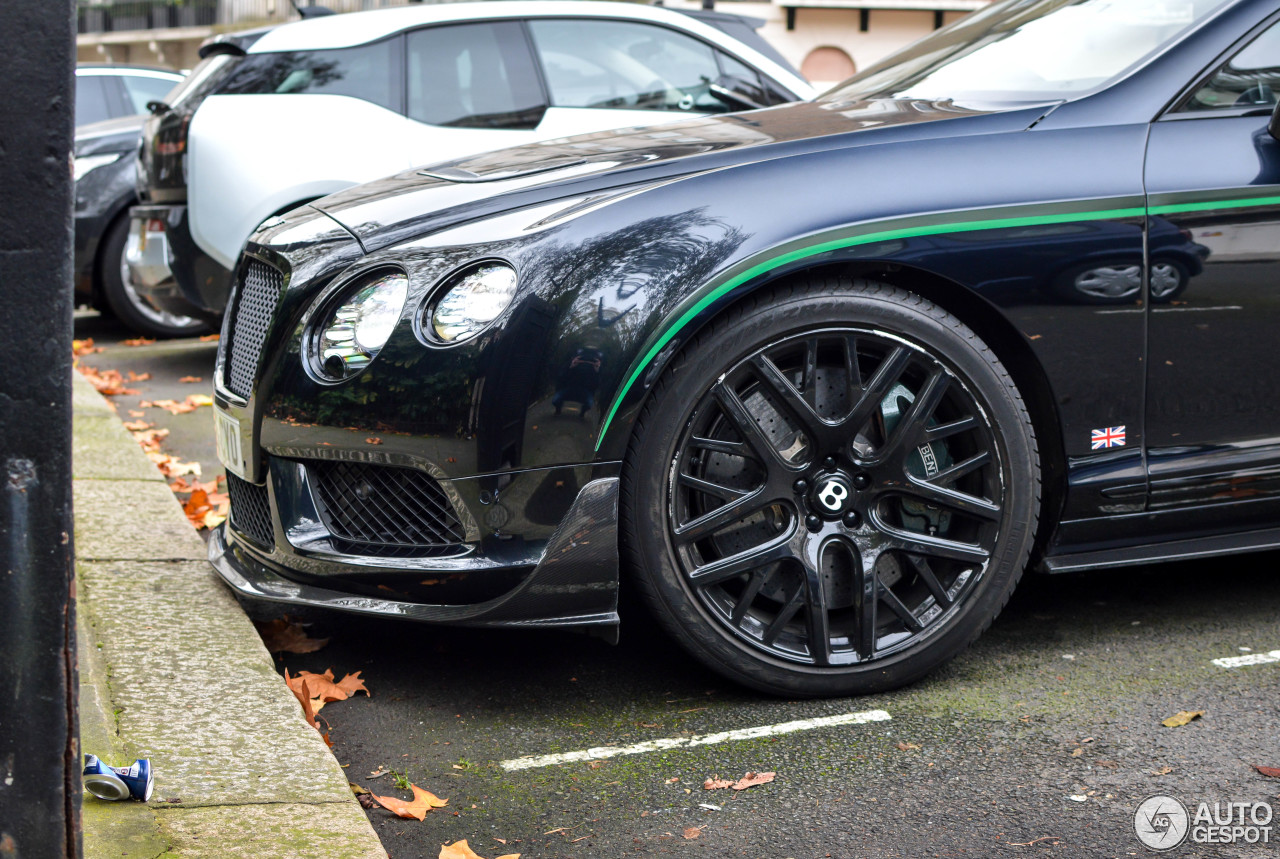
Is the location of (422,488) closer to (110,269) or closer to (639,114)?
(639,114)

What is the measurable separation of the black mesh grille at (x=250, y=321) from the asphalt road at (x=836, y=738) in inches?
26.1

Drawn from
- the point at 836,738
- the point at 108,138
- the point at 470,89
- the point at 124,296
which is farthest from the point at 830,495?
the point at 108,138

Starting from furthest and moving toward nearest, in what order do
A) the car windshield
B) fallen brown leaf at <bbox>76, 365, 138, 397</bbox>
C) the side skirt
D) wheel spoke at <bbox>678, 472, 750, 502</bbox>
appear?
fallen brown leaf at <bbox>76, 365, 138, 397</bbox>, the car windshield, the side skirt, wheel spoke at <bbox>678, 472, 750, 502</bbox>

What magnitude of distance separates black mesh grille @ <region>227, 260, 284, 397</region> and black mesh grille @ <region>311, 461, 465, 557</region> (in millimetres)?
316

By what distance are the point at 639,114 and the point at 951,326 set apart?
3.72 metres

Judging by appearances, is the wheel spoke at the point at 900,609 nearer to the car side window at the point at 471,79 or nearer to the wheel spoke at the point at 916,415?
the wheel spoke at the point at 916,415

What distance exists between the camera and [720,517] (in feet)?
8.64

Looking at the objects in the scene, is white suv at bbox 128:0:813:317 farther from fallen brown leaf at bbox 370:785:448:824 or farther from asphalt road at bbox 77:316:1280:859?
fallen brown leaf at bbox 370:785:448:824

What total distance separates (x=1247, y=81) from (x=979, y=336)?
0.87 m

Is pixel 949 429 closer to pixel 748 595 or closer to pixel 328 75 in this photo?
pixel 748 595

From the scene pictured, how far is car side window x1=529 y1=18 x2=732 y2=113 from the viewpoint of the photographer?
6148mm

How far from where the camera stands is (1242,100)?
2.93m

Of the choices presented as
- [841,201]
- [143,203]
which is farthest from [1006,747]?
[143,203]

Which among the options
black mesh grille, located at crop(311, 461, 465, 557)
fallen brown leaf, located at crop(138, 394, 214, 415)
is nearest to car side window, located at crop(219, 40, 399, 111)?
fallen brown leaf, located at crop(138, 394, 214, 415)
